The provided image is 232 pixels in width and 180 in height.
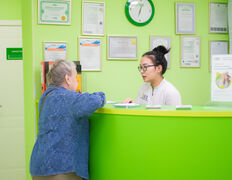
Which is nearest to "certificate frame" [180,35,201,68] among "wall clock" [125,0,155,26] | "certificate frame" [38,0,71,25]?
"wall clock" [125,0,155,26]

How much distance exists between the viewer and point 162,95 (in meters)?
2.39

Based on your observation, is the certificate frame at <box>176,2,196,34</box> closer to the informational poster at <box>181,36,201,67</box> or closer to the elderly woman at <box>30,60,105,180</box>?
the informational poster at <box>181,36,201,67</box>

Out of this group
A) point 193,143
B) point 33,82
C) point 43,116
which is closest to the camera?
point 193,143

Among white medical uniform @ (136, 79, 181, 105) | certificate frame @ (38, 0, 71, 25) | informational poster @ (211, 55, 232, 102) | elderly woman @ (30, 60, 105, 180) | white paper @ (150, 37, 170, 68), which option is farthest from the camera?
white paper @ (150, 37, 170, 68)

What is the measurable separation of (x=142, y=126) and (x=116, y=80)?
1761 mm

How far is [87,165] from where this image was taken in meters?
1.93

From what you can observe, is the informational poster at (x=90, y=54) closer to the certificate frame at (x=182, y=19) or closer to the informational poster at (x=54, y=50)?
the informational poster at (x=54, y=50)

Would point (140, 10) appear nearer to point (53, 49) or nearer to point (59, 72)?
point (53, 49)

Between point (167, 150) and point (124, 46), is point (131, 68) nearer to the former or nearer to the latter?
point (124, 46)

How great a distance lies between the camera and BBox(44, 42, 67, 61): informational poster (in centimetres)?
319

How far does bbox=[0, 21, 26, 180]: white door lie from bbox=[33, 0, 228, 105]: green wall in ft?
2.02

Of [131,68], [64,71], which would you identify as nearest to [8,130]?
[131,68]

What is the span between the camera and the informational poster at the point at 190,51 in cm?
354

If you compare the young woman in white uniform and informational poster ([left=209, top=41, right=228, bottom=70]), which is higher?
informational poster ([left=209, top=41, right=228, bottom=70])
